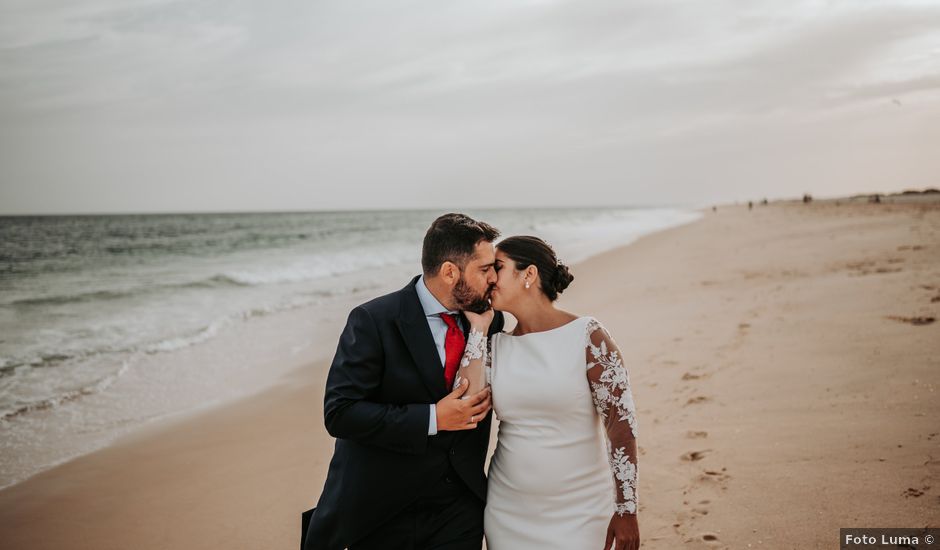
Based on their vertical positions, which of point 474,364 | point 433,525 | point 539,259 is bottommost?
point 433,525

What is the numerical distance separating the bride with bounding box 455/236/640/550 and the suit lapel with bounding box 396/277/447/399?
0.11 meters

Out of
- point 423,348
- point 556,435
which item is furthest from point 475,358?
point 556,435

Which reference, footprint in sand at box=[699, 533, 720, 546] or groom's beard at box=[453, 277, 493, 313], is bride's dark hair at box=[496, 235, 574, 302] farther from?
footprint in sand at box=[699, 533, 720, 546]

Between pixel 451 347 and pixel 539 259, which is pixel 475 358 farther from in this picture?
pixel 539 259

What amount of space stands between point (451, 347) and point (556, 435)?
0.70m

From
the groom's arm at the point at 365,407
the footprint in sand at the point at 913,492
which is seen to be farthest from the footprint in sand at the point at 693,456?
the groom's arm at the point at 365,407

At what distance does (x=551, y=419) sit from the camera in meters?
2.80

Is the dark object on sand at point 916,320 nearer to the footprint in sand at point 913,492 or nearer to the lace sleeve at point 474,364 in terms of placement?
the footprint in sand at point 913,492

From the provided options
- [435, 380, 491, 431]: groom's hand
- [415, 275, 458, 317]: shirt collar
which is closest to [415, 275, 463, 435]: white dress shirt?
[415, 275, 458, 317]: shirt collar

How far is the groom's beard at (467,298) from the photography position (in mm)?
2859

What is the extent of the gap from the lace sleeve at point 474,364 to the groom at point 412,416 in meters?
0.06

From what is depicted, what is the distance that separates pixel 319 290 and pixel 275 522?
13375mm

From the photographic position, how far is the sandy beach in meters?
3.83

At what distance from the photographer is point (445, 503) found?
284 cm
